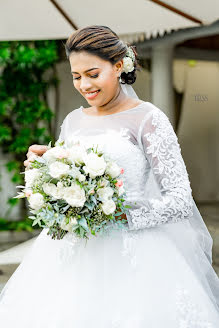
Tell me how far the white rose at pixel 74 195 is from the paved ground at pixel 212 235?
2.67 metres

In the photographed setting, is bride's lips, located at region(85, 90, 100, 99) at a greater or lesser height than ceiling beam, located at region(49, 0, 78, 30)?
lesser

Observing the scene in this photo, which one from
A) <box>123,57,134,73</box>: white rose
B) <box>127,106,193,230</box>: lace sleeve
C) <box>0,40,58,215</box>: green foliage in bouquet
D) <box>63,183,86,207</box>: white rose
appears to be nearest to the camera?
<box>63,183,86,207</box>: white rose

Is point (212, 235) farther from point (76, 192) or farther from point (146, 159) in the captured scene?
point (76, 192)

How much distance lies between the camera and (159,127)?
2.05m

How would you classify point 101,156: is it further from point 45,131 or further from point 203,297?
point 45,131

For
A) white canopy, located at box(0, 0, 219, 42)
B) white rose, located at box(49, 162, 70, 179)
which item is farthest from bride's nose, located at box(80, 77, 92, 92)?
white canopy, located at box(0, 0, 219, 42)

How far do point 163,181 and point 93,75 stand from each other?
55 cm

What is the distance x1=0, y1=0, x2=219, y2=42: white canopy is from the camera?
333 cm

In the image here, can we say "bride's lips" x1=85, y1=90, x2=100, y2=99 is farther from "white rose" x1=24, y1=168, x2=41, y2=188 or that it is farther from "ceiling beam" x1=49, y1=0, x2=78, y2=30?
"ceiling beam" x1=49, y1=0, x2=78, y2=30

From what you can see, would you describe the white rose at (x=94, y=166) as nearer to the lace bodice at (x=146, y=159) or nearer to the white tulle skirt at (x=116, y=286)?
the lace bodice at (x=146, y=159)

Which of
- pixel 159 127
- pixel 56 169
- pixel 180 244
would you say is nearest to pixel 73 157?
pixel 56 169

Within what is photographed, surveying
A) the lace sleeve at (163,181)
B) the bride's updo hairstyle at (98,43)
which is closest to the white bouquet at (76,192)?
the lace sleeve at (163,181)

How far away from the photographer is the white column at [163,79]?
23.7 ft

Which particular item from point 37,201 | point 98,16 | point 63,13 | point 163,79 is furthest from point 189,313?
point 163,79
